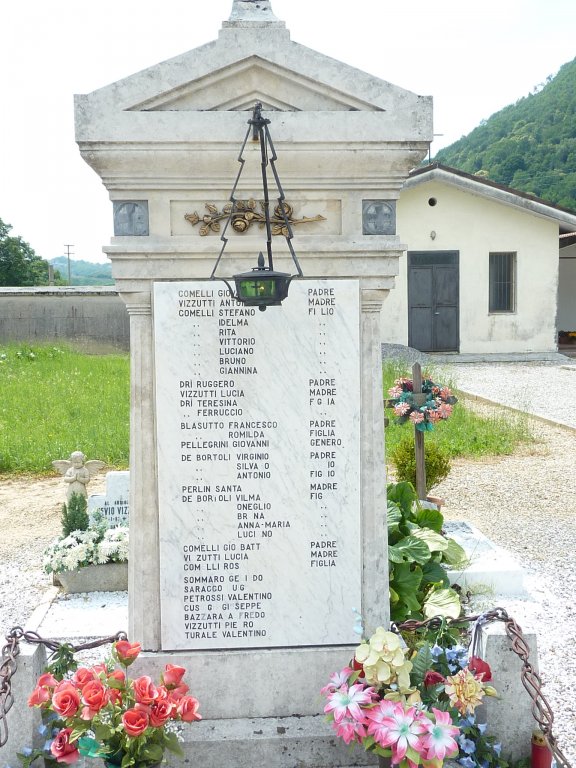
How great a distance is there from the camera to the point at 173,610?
3.28m

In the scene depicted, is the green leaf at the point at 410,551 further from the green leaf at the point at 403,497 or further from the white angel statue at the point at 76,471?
the white angel statue at the point at 76,471

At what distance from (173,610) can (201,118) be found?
6.86ft

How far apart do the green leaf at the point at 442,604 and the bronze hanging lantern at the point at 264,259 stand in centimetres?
210

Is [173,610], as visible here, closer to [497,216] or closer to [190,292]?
[190,292]

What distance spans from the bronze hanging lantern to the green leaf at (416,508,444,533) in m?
2.51

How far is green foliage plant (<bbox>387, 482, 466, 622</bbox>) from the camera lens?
4070 millimetres

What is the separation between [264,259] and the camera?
3.10 meters

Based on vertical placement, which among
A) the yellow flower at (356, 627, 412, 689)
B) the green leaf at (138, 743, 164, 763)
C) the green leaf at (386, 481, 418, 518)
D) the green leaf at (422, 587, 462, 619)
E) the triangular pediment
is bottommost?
the green leaf at (422, 587, 462, 619)

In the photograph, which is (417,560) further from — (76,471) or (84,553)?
(76,471)

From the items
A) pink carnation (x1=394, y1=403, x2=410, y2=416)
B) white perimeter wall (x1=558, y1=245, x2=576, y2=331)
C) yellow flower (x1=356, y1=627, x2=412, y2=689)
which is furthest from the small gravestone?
white perimeter wall (x1=558, y1=245, x2=576, y2=331)

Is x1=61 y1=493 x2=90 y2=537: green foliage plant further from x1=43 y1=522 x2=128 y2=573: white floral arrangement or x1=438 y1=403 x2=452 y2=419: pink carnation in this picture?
x1=438 y1=403 x2=452 y2=419: pink carnation

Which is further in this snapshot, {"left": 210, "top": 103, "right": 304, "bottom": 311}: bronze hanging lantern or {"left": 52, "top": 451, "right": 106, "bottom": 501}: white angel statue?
{"left": 52, "top": 451, "right": 106, "bottom": 501}: white angel statue

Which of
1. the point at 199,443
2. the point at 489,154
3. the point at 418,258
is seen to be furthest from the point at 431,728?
the point at 489,154

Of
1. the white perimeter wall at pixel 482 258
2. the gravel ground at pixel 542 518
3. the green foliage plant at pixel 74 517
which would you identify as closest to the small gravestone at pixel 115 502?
the green foliage plant at pixel 74 517
